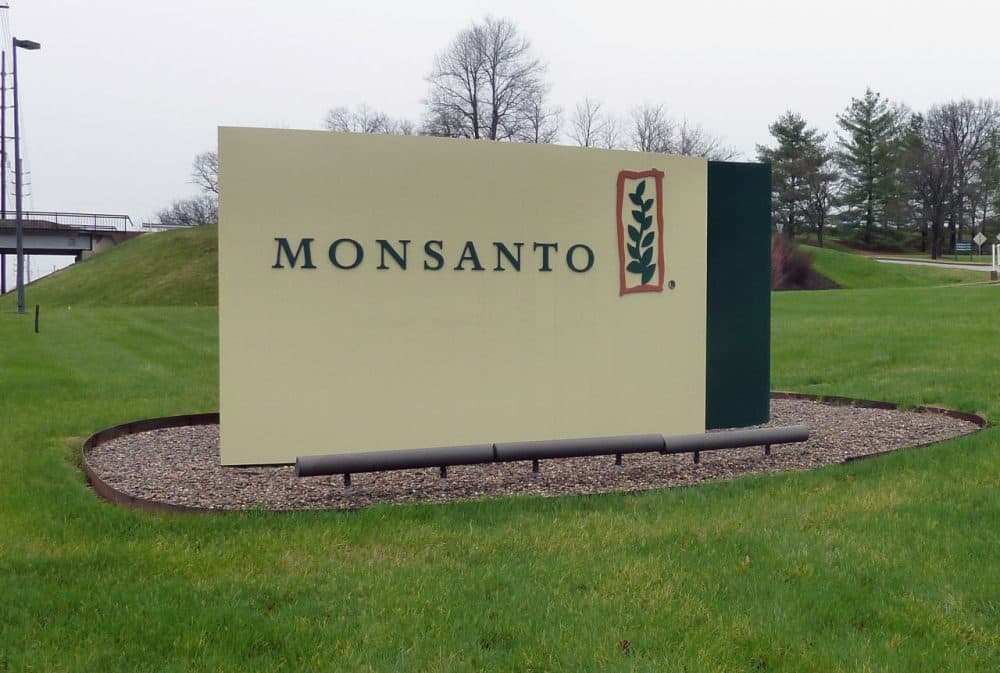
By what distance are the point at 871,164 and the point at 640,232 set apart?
6820cm

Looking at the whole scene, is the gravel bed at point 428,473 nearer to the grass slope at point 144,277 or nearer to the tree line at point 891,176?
the grass slope at point 144,277

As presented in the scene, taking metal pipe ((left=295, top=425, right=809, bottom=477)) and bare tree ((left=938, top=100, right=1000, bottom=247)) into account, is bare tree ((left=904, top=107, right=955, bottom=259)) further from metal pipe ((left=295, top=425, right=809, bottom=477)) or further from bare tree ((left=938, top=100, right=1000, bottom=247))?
metal pipe ((left=295, top=425, right=809, bottom=477))

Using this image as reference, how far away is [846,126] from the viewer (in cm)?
7200

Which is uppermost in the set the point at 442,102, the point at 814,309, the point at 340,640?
the point at 442,102

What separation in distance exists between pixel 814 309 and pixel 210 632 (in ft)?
79.0

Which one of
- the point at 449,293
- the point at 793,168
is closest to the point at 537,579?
the point at 449,293

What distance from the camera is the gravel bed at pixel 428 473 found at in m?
6.85

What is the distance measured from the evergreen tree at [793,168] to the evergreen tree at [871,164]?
243 cm

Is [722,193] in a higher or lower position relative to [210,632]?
higher

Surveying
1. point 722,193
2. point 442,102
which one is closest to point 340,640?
point 722,193

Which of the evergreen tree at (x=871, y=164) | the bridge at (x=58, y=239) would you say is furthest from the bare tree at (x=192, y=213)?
the evergreen tree at (x=871, y=164)

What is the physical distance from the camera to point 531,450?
23.9 ft

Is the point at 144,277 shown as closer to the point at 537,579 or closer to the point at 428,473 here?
the point at 428,473

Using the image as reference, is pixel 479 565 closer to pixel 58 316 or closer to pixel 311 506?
pixel 311 506
